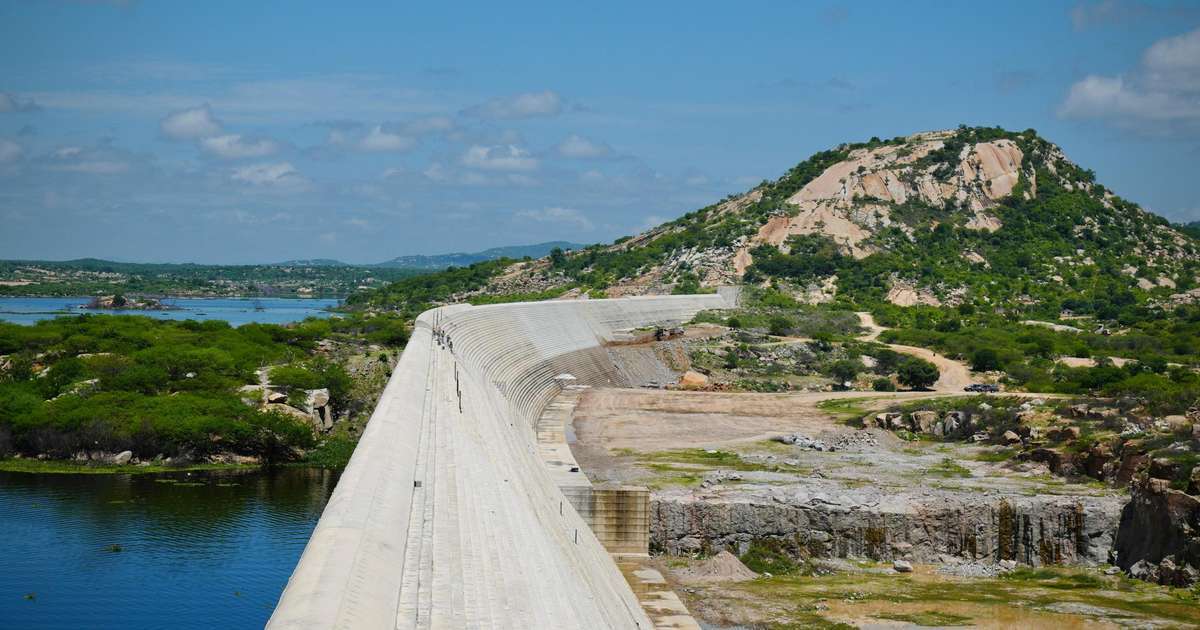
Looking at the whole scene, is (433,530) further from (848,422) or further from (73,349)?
(73,349)

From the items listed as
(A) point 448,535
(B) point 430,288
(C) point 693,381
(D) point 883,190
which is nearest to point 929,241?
(D) point 883,190

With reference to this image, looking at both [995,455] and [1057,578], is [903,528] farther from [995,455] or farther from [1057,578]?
[995,455]

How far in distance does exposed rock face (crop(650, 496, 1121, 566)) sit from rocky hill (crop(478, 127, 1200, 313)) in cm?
7620

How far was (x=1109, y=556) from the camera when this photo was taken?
34469mm

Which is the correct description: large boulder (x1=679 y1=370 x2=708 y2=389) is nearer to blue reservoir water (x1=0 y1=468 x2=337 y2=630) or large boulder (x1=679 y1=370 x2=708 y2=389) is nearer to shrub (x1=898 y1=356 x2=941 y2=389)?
shrub (x1=898 y1=356 x2=941 y2=389)

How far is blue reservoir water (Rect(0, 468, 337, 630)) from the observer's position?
30.2m

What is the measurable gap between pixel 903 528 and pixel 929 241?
92.8 metres

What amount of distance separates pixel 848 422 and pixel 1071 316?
59.4 m

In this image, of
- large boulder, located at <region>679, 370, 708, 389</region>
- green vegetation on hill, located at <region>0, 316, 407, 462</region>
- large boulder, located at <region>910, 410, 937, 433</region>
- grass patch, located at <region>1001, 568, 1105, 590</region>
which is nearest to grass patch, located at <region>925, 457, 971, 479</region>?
grass patch, located at <region>1001, 568, 1105, 590</region>

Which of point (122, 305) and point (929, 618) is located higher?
point (122, 305)

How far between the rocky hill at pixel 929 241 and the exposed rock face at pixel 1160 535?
76496mm

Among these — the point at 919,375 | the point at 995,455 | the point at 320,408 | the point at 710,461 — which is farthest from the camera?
the point at 919,375

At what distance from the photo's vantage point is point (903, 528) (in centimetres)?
3434

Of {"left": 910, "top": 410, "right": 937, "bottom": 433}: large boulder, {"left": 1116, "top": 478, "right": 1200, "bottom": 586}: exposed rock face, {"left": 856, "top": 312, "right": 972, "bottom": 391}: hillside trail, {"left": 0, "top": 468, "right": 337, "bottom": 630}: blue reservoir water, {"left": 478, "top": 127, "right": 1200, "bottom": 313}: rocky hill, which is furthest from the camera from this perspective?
{"left": 478, "top": 127, "right": 1200, "bottom": 313}: rocky hill
